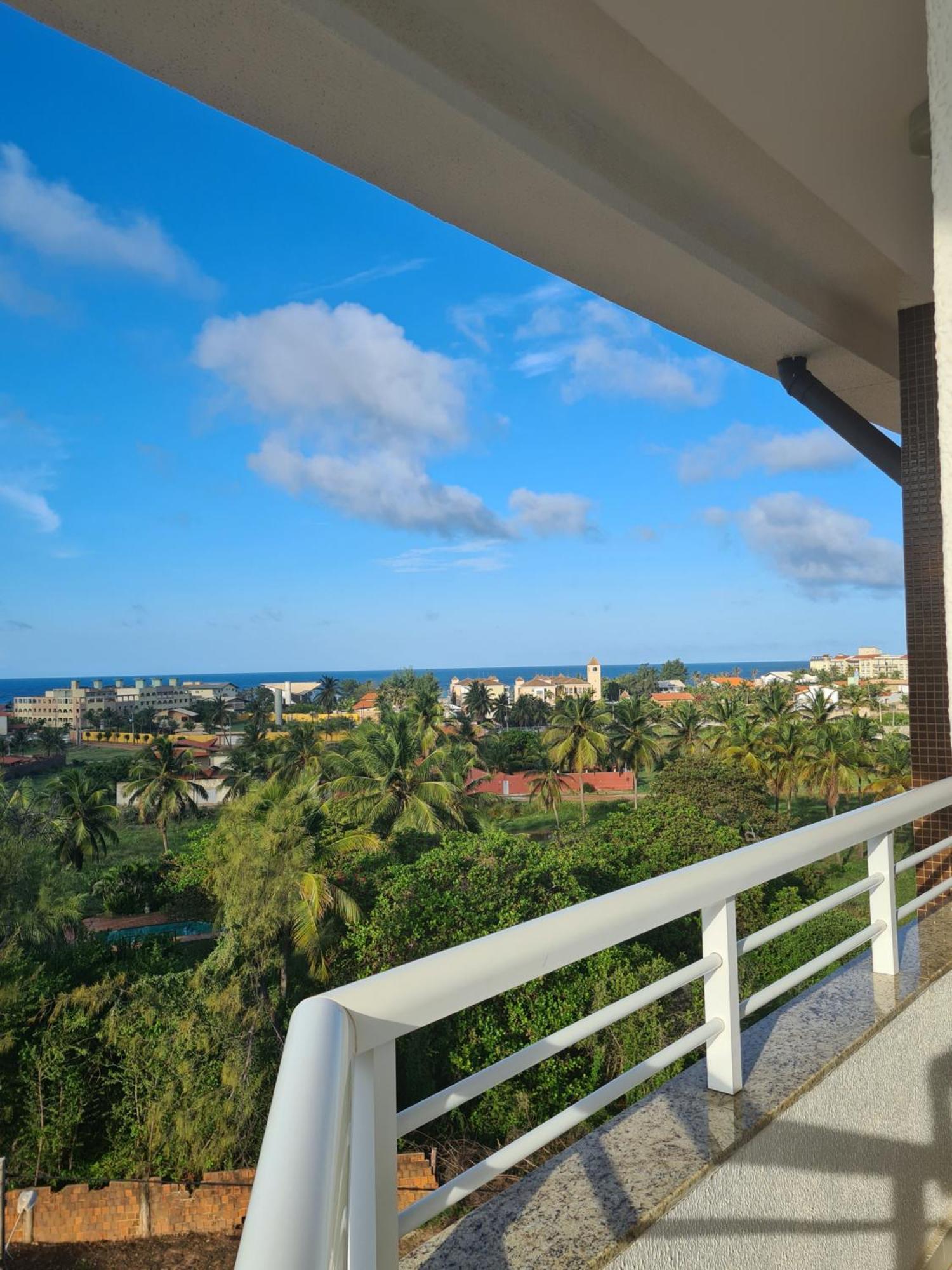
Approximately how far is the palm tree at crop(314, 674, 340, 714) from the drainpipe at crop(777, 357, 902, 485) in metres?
36.0

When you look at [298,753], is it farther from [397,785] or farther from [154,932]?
[154,932]

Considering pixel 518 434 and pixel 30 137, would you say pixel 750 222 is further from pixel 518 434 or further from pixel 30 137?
pixel 30 137

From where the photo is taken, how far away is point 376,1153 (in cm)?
57

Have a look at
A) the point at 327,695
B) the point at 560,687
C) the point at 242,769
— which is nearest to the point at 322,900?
the point at 242,769

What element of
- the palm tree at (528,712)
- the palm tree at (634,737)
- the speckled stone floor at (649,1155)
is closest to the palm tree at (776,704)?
the palm tree at (634,737)

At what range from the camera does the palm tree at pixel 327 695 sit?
3847 cm

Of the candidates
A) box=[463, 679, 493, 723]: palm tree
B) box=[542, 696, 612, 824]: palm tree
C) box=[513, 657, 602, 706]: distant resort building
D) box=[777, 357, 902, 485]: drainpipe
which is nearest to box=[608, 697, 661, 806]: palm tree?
box=[542, 696, 612, 824]: palm tree

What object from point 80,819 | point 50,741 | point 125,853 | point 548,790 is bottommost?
point 125,853

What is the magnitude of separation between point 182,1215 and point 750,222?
2290 centimetres

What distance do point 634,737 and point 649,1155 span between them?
31.7 m

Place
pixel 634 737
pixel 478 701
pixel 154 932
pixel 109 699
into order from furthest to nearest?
pixel 478 701 → pixel 109 699 → pixel 634 737 → pixel 154 932

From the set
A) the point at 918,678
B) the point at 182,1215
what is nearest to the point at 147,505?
the point at 182,1215

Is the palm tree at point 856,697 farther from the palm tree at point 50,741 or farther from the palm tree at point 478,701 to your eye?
the palm tree at point 50,741

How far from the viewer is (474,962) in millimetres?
639
